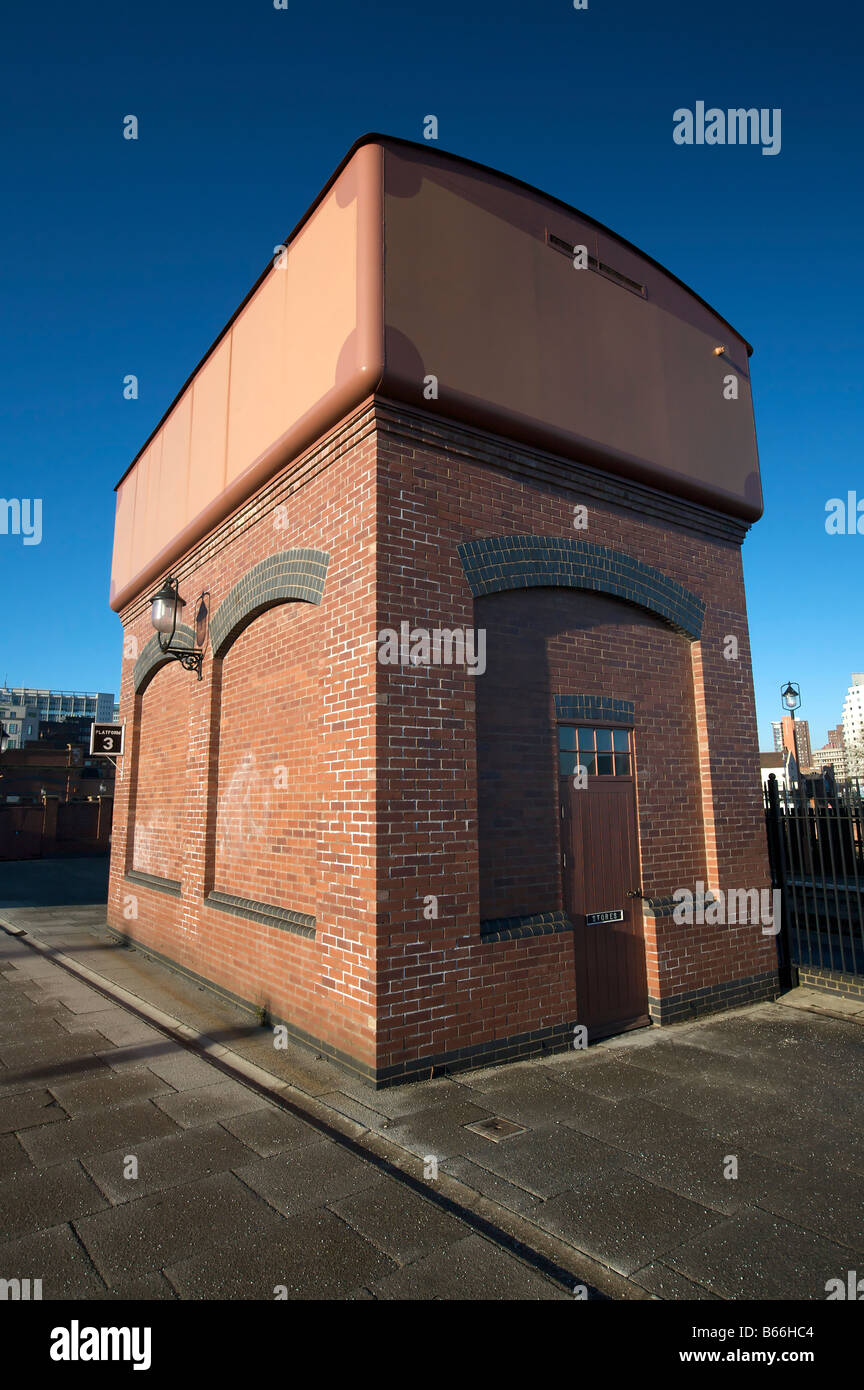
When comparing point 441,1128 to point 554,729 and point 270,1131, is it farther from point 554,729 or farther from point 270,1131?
point 554,729

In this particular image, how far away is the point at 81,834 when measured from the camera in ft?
88.2

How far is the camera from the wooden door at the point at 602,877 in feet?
21.3

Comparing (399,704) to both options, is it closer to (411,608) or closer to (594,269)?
(411,608)

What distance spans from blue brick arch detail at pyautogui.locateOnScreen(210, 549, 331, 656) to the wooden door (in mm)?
2609

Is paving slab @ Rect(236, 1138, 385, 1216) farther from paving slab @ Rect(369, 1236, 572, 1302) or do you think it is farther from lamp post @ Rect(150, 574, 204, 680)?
lamp post @ Rect(150, 574, 204, 680)

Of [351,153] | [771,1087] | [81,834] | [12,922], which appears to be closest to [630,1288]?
[771,1087]

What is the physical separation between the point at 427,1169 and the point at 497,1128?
667mm

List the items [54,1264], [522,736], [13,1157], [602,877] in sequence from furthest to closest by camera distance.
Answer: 1. [602,877]
2. [522,736]
3. [13,1157]
4. [54,1264]

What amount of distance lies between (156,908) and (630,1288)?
26.4ft

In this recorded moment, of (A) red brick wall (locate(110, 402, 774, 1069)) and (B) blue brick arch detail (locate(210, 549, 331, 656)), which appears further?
(B) blue brick arch detail (locate(210, 549, 331, 656))

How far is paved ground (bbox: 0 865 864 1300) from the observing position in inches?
124

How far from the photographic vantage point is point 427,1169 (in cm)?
405

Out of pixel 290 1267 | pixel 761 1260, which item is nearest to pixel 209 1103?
pixel 290 1267

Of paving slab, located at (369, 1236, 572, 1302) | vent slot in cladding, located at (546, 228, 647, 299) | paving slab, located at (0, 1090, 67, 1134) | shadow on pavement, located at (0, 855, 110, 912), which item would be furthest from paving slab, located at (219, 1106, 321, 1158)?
shadow on pavement, located at (0, 855, 110, 912)
